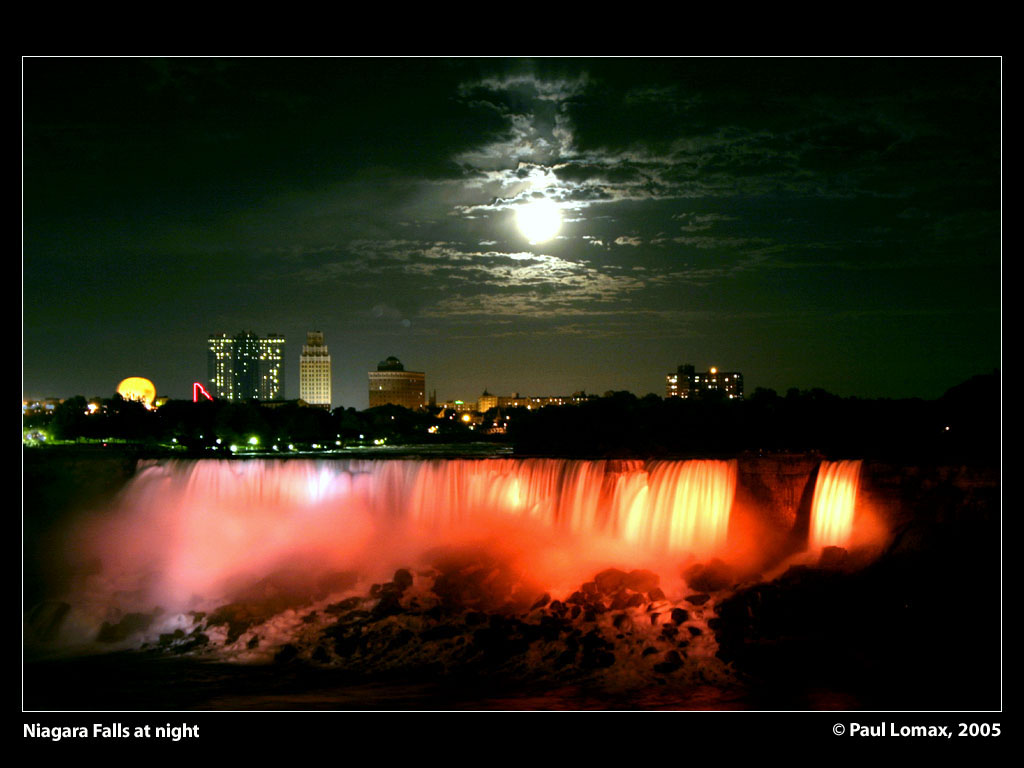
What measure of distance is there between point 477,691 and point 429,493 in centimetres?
A: 1046

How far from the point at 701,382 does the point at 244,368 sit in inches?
3345

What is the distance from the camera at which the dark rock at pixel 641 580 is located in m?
22.6

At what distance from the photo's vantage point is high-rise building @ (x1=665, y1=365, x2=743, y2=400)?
57969mm

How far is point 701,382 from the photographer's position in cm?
5978

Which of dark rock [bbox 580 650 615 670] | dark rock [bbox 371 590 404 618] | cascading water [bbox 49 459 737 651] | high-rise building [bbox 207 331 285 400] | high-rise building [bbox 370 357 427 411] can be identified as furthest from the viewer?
high-rise building [bbox 370 357 427 411]

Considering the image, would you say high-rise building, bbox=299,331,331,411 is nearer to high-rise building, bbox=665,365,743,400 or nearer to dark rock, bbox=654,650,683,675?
high-rise building, bbox=665,365,743,400

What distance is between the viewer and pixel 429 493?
90.9 ft

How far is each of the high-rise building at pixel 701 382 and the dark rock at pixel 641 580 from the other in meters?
35.4

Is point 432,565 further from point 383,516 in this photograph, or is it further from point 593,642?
point 593,642

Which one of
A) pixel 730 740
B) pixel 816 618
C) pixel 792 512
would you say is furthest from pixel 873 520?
pixel 730 740

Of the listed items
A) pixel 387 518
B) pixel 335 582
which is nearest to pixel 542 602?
pixel 335 582

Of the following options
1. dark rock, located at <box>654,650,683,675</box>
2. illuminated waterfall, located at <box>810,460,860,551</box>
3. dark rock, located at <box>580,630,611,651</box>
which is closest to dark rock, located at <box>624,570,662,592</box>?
dark rock, located at <box>580,630,611,651</box>

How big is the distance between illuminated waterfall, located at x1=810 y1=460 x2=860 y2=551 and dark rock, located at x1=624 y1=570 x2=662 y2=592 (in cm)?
457

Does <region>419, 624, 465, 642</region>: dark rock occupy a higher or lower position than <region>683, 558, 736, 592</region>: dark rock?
lower
